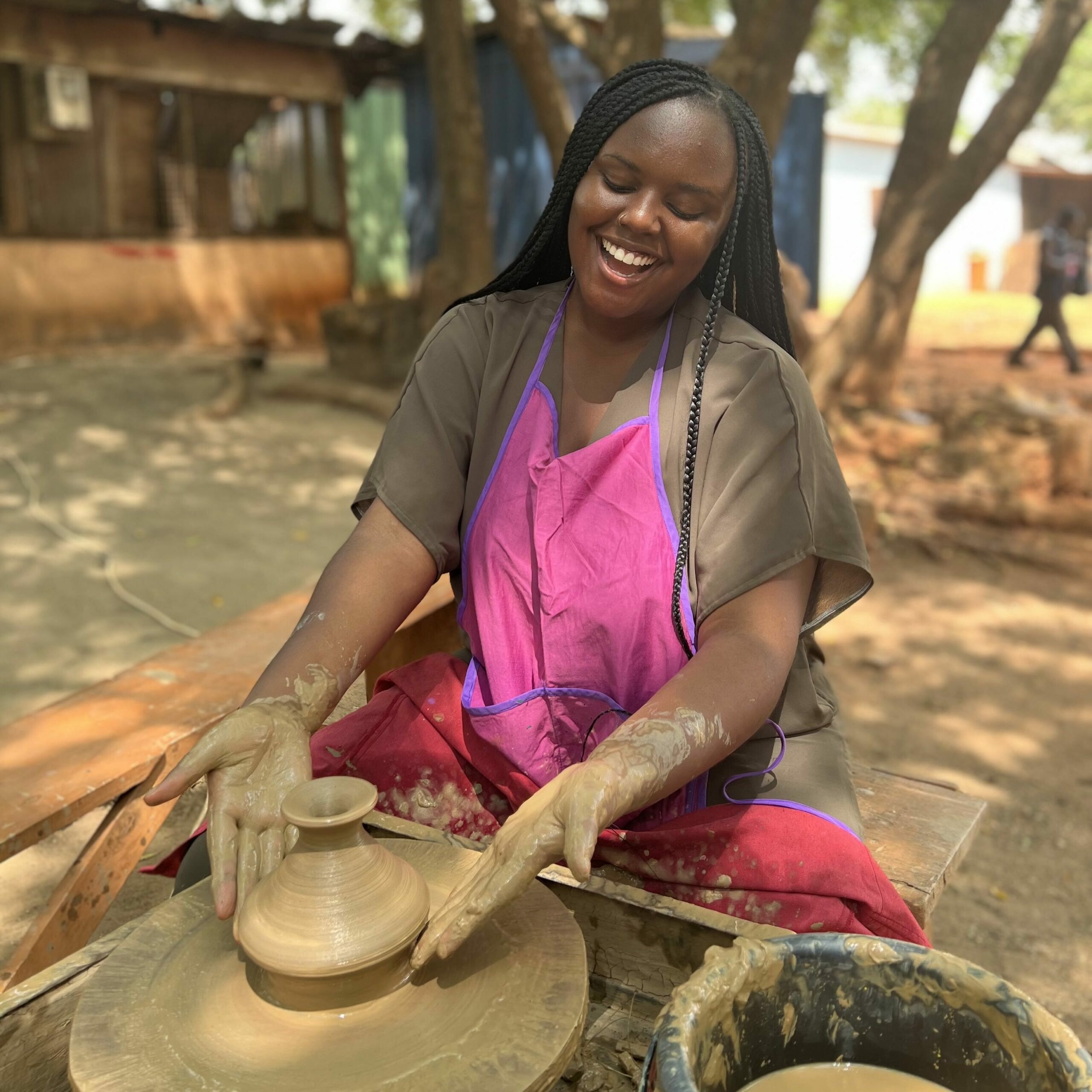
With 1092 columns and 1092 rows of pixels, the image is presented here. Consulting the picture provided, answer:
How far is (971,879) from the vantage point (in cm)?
349

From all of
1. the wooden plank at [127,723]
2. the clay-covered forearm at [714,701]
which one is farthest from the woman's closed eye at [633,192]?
the wooden plank at [127,723]

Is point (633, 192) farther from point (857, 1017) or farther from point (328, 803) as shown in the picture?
point (857, 1017)

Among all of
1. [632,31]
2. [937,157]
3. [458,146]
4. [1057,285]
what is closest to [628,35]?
[632,31]

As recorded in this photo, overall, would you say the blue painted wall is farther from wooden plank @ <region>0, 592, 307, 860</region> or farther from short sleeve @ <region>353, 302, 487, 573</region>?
short sleeve @ <region>353, 302, 487, 573</region>

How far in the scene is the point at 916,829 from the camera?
7.14 feet

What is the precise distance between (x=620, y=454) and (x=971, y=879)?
7.46 ft

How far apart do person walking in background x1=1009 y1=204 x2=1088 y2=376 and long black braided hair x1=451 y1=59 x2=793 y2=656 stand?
1070 centimetres

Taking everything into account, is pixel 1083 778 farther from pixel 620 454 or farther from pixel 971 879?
pixel 620 454

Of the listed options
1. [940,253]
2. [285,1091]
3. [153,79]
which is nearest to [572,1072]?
[285,1091]

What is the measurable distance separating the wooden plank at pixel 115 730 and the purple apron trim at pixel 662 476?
121cm

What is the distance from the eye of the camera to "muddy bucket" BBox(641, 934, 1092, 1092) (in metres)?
1.22

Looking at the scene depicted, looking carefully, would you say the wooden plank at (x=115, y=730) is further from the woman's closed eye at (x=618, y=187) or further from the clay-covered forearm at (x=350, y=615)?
the woman's closed eye at (x=618, y=187)

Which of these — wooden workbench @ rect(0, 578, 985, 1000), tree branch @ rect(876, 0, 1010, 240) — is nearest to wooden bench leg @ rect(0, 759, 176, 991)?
wooden workbench @ rect(0, 578, 985, 1000)

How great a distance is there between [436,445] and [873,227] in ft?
80.6
